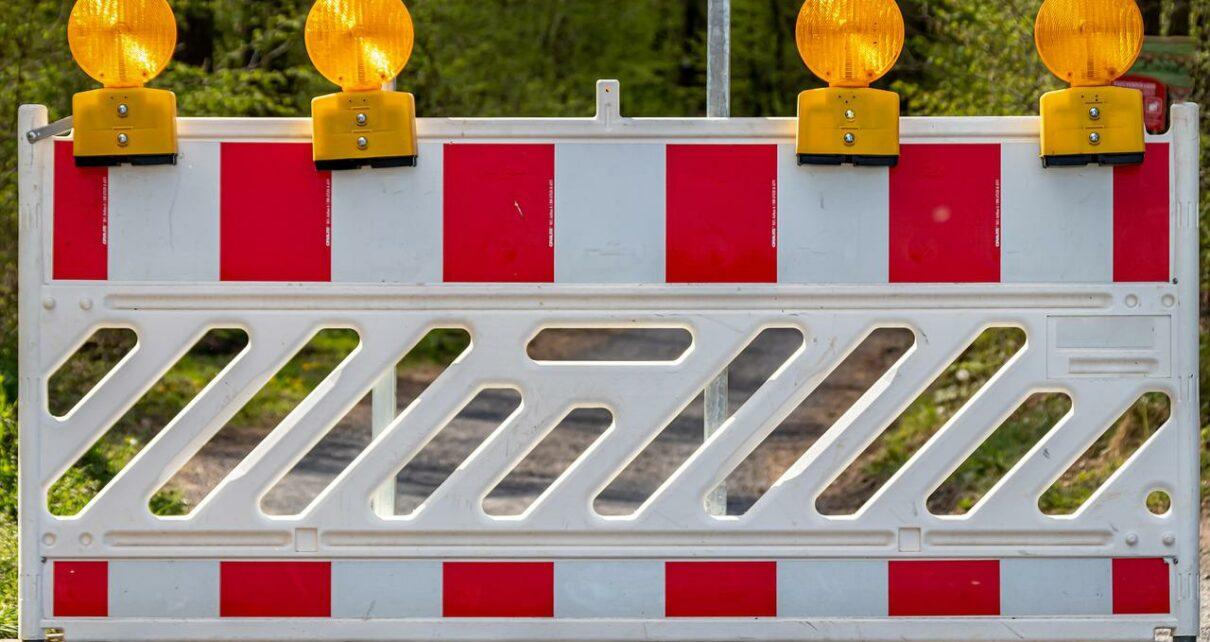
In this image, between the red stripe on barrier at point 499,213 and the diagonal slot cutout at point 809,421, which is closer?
the red stripe on barrier at point 499,213

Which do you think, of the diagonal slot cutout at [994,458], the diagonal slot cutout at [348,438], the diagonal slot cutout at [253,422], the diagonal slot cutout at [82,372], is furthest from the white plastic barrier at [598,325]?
the diagonal slot cutout at [82,372]

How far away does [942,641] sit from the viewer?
11.4 feet

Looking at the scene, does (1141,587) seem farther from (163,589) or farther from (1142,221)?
(163,589)

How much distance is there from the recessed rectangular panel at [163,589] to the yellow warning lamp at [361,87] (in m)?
0.92

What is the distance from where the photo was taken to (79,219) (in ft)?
11.4

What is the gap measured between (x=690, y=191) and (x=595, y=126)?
25 cm

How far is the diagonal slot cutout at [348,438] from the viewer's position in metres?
8.23

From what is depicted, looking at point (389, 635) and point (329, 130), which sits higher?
point (329, 130)

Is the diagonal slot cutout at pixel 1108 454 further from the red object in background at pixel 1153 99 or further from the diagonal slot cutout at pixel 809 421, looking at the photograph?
the red object in background at pixel 1153 99

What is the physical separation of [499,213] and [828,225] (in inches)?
27.7

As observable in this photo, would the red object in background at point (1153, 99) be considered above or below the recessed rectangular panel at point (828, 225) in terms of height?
above

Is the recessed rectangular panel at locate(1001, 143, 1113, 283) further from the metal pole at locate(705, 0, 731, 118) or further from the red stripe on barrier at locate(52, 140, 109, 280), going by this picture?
the metal pole at locate(705, 0, 731, 118)

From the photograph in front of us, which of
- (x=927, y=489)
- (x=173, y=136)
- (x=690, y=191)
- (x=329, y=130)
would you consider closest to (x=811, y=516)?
(x=927, y=489)

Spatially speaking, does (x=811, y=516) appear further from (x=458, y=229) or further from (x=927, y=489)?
(x=458, y=229)
